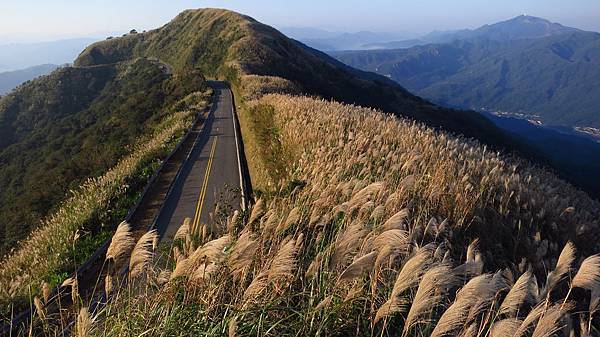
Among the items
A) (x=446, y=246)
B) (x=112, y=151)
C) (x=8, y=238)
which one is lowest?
(x=8, y=238)

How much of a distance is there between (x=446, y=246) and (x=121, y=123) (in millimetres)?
46756

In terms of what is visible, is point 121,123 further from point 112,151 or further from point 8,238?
point 8,238

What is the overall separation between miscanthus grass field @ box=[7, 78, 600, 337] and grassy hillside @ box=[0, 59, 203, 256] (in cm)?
2054

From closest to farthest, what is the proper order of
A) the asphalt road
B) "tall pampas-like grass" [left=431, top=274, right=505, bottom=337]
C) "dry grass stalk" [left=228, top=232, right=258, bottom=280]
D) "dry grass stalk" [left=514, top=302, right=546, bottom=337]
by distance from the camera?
"dry grass stalk" [left=514, top=302, right=546, bottom=337] → "tall pampas-like grass" [left=431, top=274, right=505, bottom=337] → "dry grass stalk" [left=228, top=232, right=258, bottom=280] → the asphalt road

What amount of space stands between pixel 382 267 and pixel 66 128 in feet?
241

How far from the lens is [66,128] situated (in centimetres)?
6838

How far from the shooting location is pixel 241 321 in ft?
11.3

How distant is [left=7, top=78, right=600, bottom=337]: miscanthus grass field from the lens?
3070mm

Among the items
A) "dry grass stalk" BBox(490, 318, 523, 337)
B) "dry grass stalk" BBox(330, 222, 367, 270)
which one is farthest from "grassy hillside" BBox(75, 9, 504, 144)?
"dry grass stalk" BBox(490, 318, 523, 337)

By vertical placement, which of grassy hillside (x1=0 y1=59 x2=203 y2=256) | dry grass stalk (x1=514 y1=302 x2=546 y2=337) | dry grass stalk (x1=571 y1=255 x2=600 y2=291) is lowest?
grassy hillside (x1=0 y1=59 x2=203 y2=256)

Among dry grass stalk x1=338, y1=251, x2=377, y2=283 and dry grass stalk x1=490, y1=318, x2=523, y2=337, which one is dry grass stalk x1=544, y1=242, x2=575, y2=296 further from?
dry grass stalk x1=338, y1=251, x2=377, y2=283

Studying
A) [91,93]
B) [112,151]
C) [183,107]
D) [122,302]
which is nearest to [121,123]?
[183,107]

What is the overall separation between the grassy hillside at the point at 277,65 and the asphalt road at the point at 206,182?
2130 centimetres

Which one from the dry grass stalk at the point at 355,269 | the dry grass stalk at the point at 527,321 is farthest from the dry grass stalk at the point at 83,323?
the dry grass stalk at the point at 527,321
